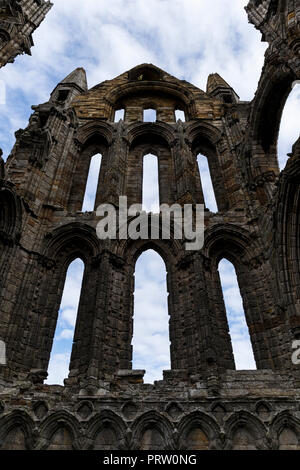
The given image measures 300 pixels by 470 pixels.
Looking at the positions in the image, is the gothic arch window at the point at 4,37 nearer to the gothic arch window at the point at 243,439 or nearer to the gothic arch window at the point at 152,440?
the gothic arch window at the point at 152,440

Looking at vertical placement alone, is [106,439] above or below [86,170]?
below

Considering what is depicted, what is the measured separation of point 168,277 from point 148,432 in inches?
170

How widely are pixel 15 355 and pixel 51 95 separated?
12715 millimetres

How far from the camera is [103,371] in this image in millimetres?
8078

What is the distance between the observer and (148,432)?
6586 millimetres

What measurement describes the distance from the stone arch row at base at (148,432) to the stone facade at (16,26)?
1088 cm

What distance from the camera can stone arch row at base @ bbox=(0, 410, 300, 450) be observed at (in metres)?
6.30

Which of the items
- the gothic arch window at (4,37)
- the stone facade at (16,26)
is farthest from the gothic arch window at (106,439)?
the gothic arch window at (4,37)

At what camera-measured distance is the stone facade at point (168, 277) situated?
658cm

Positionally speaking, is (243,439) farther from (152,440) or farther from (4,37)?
(4,37)

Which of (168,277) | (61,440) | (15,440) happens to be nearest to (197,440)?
(61,440)

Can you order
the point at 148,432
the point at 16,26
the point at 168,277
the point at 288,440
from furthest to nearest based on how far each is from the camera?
1. the point at 16,26
2. the point at 168,277
3. the point at 148,432
4. the point at 288,440

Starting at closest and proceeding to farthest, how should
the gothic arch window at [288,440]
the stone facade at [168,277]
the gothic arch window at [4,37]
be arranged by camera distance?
1. the gothic arch window at [288,440]
2. the stone facade at [168,277]
3. the gothic arch window at [4,37]
